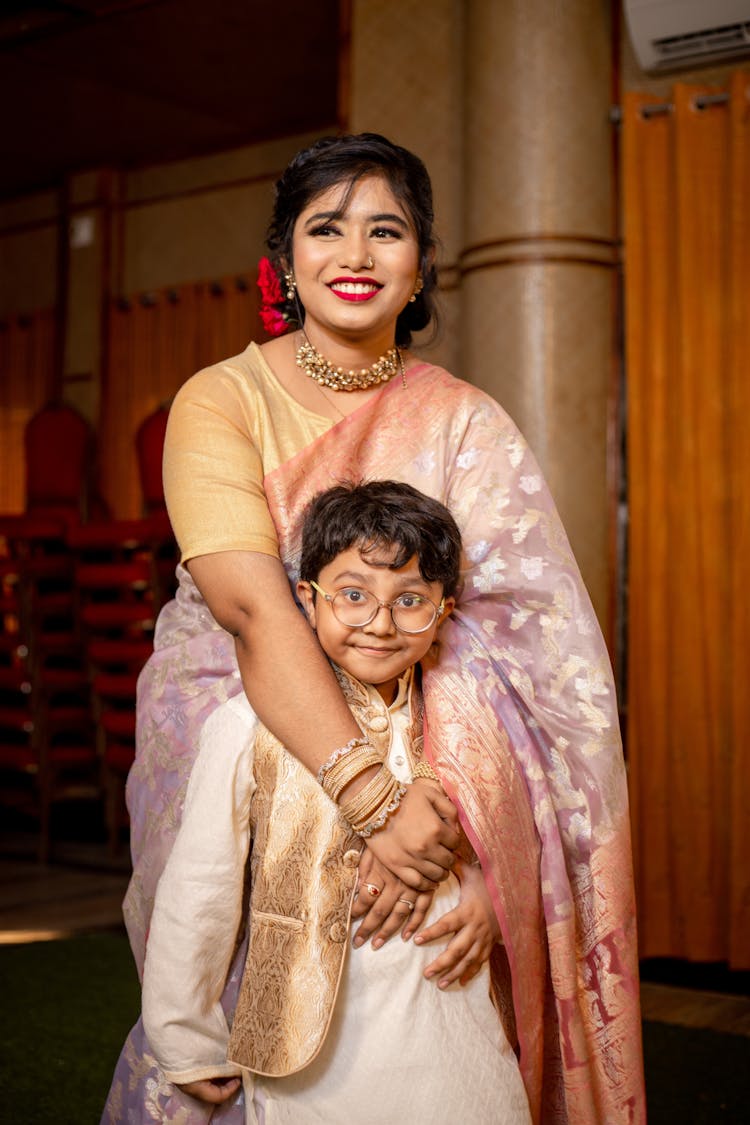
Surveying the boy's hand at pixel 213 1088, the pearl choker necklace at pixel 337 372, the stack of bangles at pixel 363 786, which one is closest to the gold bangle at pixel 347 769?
the stack of bangles at pixel 363 786

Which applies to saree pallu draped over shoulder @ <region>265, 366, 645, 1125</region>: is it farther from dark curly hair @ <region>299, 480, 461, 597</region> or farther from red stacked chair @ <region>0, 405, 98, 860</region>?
red stacked chair @ <region>0, 405, 98, 860</region>

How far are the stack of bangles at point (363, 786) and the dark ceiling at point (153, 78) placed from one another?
15.0 feet

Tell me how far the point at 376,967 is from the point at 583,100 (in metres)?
3.08

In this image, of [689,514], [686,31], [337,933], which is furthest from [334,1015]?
[686,31]

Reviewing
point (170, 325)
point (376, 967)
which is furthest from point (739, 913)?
point (170, 325)

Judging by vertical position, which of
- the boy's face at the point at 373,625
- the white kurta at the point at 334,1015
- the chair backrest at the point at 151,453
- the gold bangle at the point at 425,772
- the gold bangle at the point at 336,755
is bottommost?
the white kurta at the point at 334,1015

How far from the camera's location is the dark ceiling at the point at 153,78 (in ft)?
17.9

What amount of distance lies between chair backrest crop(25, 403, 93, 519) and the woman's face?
571 centimetres

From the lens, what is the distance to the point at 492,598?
1699mm

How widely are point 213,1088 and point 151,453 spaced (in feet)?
16.8

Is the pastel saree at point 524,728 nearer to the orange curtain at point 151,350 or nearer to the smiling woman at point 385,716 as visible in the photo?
the smiling woman at point 385,716

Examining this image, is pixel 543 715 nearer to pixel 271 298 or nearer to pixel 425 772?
pixel 425 772

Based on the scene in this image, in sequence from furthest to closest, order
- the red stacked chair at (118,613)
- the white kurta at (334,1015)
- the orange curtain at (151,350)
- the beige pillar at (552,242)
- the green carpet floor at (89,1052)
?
the orange curtain at (151,350)
the red stacked chair at (118,613)
the beige pillar at (552,242)
the green carpet floor at (89,1052)
the white kurta at (334,1015)

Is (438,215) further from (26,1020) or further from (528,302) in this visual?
(26,1020)
